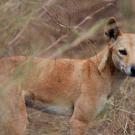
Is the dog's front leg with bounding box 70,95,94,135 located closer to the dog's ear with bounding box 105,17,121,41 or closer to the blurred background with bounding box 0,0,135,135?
the blurred background with bounding box 0,0,135,135

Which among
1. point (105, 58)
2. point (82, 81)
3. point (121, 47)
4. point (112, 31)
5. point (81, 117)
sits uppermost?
point (112, 31)

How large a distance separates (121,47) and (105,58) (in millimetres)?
332

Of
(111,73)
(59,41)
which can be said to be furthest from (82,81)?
(59,41)

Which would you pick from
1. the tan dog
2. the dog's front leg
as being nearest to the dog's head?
the tan dog

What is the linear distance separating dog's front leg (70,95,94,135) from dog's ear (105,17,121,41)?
71 cm

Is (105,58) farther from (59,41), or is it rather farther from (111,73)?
(59,41)

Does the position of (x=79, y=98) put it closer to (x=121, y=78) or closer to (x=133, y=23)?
(x=121, y=78)

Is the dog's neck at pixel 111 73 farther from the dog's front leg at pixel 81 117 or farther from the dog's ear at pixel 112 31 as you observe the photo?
the dog's front leg at pixel 81 117

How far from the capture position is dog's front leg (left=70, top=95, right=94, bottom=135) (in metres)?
6.02

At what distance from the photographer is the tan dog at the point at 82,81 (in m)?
5.95

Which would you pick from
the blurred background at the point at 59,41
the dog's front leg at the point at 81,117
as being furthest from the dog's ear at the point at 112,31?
the dog's front leg at the point at 81,117

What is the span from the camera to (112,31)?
19.7 feet

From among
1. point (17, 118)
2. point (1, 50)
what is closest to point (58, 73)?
point (17, 118)

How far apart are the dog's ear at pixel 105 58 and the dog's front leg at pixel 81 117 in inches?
15.3
